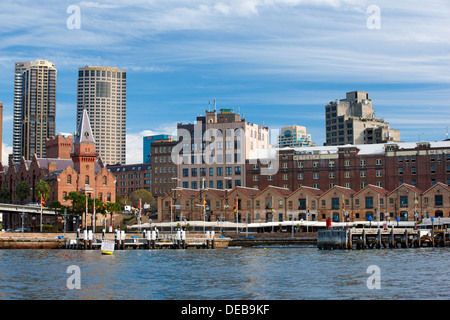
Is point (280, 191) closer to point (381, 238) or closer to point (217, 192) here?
point (217, 192)

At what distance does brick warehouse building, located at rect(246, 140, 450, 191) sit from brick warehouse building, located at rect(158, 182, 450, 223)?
24.0 ft

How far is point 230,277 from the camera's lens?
71.9m

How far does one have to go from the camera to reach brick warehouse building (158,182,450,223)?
157 m

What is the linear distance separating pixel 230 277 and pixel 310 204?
97754 mm

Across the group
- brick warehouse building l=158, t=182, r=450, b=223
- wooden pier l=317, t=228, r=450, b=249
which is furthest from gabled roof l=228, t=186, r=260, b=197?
wooden pier l=317, t=228, r=450, b=249

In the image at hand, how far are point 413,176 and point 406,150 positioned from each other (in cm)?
691

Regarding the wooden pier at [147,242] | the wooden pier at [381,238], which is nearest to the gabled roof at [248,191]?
the wooden pier at [147,242]

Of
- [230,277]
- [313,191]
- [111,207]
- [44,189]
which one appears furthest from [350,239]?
[44,189]

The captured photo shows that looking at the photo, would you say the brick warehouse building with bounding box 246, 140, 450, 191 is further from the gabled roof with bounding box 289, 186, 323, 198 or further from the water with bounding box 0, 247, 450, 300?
the water with bounding box 0, 247, 450, 300

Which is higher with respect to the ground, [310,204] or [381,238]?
[310,204]

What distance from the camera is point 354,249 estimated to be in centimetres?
12031

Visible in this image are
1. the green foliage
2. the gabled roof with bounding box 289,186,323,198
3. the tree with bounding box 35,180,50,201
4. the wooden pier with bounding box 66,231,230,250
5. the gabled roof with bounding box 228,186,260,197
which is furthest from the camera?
the tree with bounding box 35,180,50,201

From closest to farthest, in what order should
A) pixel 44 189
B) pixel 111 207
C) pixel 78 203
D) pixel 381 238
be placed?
1. pixel 381 238
2. pixel 78 203
3. pixel 111 207
4. pixel 44 189
